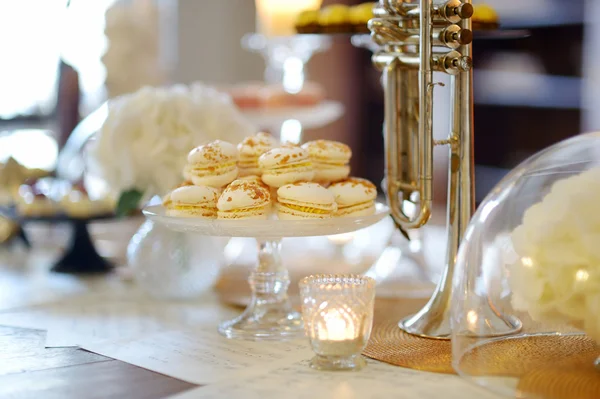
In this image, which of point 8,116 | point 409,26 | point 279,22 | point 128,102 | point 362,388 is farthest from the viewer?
point 8,116

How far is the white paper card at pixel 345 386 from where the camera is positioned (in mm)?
999

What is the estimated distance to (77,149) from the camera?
2.33 m

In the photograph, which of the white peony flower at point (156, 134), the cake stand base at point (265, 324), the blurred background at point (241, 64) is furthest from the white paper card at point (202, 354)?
the blurred background at point (241, 64)

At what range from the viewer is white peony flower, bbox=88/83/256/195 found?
1.54 m

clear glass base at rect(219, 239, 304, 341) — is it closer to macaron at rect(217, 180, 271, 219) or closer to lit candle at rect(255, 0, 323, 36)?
macaron at rect(217, 180, 271, 219)

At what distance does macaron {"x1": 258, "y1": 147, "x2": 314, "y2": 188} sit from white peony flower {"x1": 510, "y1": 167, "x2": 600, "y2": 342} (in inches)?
12.9

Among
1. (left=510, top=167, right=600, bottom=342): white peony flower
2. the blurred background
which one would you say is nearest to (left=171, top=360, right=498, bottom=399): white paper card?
(left=510, top=167, right=600, bottom=342): white peony flower

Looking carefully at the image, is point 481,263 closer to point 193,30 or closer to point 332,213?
point 332,213

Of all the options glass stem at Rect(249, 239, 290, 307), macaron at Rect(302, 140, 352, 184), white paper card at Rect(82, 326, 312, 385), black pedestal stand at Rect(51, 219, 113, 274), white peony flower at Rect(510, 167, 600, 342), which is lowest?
black pedestal stand at Rect(51, 219, 113, 274)

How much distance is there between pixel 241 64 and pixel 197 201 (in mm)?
3299

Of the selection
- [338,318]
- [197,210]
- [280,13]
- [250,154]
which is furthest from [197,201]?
[280,13]

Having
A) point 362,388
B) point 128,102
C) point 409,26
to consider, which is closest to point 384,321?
point 362,388

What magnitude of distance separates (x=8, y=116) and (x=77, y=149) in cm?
192

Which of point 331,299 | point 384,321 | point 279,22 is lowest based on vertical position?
point 384,321
